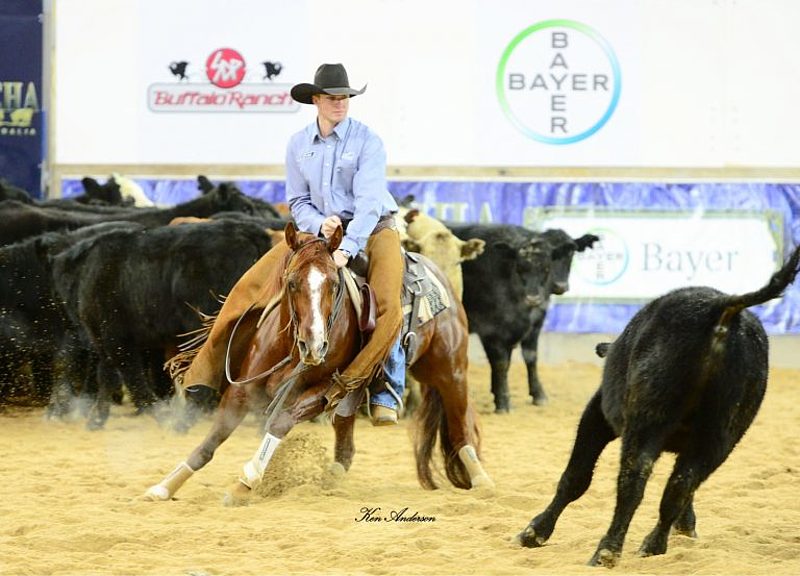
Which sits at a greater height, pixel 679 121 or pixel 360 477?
pixel 679 121

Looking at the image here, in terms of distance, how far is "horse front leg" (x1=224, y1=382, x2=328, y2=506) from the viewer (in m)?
6.36

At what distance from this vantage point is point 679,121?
47.2 ft

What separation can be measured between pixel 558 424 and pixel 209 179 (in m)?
5.65

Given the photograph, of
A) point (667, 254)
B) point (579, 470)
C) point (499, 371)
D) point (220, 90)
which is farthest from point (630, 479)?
point (220, 90)

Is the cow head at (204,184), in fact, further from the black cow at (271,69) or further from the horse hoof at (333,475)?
the horse hoof at (333,475)

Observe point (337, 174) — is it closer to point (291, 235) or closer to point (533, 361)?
point (291, 235)

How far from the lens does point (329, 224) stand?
6.44 metres

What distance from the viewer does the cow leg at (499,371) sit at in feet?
37.2

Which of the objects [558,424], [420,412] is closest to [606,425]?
[420,412]

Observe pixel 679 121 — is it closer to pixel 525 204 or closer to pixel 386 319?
pixel 525 204

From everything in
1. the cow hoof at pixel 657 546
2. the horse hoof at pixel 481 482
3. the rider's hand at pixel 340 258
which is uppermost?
the rider's hand at pixel 340 258

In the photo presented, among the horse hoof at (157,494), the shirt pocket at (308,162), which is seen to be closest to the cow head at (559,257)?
the shirt pocket at (308,162)

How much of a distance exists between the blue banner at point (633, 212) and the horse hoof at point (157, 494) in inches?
315

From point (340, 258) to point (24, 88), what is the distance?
31.7 feet
